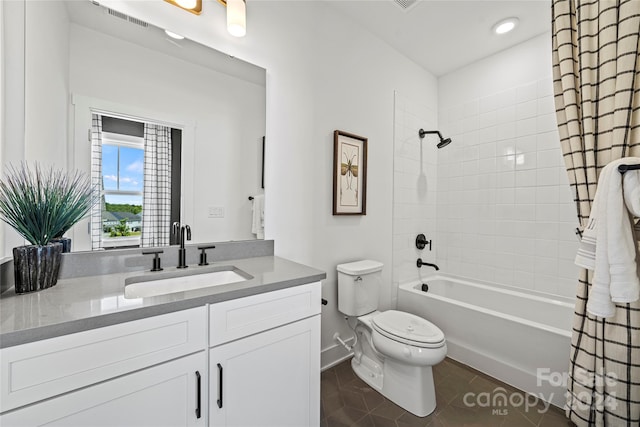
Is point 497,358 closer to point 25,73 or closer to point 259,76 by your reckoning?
point 259,76

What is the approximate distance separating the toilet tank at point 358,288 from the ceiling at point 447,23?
1.87 metres

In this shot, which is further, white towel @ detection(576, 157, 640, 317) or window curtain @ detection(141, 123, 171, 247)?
window curtain @ detection(141, 123, 171, 247)

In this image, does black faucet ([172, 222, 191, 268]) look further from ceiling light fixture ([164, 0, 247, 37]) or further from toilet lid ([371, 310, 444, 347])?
toilet lid ([371, 310, 444, 347])

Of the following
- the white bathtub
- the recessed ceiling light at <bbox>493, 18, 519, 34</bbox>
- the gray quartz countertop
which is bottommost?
the white bathtub

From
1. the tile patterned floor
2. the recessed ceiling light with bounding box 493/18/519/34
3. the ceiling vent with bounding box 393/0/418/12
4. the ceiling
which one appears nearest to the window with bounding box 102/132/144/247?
the tile patterned floor

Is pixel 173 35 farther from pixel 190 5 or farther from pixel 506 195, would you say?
pixel 506 195

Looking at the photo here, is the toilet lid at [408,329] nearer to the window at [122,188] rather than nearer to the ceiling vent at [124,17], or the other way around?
the window at [122,188]

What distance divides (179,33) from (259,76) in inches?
17.5

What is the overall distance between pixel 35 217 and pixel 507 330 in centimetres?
249

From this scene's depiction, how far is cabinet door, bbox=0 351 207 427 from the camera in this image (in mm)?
665

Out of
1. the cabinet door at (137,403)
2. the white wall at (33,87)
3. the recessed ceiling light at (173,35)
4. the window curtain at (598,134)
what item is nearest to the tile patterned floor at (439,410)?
the window curtain at (598,134)

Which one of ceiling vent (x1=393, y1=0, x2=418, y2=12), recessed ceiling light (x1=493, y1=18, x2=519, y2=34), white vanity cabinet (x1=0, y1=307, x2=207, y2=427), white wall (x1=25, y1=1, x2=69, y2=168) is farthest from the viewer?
recessed ceiling light (x1=493, y1=18, x2=519, y2=34)

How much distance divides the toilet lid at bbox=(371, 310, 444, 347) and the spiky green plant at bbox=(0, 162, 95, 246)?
165cm

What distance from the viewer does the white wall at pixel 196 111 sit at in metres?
1.15
